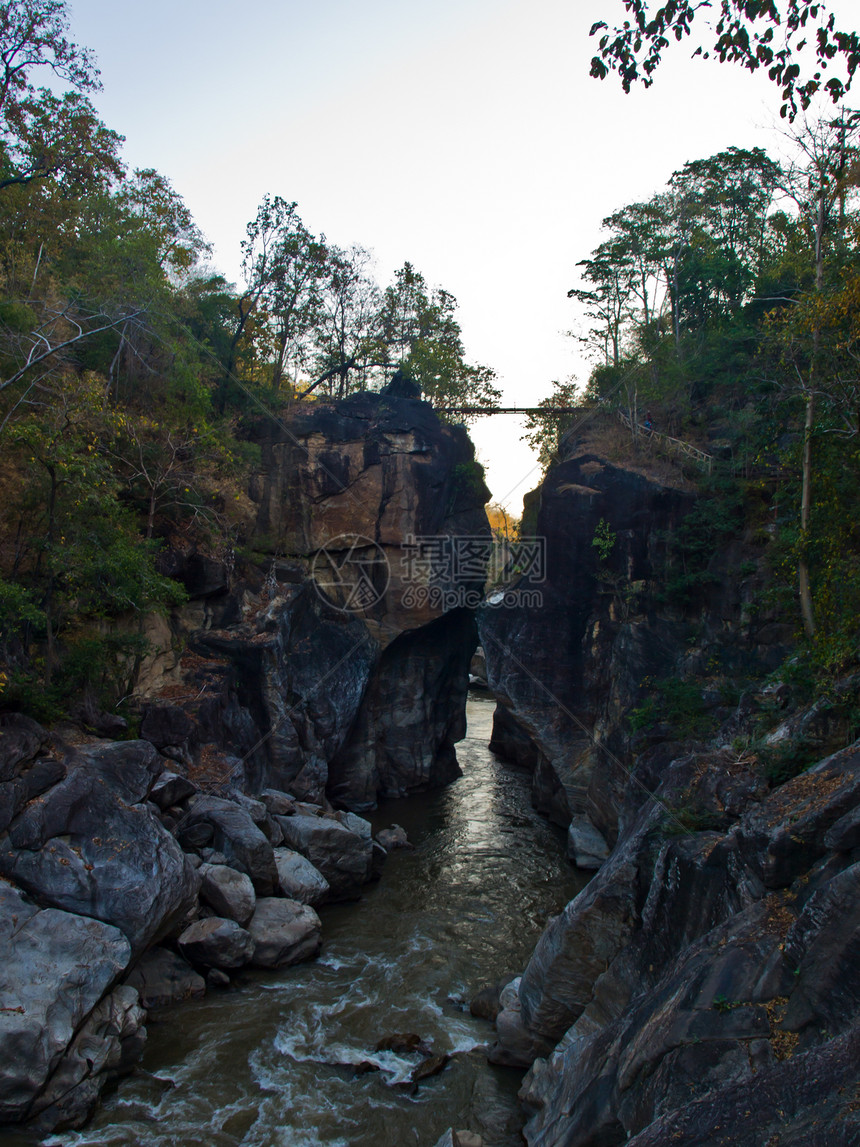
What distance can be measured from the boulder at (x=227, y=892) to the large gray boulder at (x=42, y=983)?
A: 240 centimetres

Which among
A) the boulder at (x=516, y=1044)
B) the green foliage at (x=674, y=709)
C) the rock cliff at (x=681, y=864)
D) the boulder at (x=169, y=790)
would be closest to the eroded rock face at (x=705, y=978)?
the rock cliff at (x=681, y=864)

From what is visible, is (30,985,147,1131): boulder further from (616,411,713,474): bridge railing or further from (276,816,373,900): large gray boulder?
(616,411,713,474): bridge railing

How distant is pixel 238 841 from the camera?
13.2 m

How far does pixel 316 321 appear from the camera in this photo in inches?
1048

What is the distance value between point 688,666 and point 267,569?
→ 1284 cm

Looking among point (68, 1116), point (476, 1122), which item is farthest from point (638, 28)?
point (68, 1116)

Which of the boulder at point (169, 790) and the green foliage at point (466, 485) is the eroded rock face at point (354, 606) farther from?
the boulder at point (169, 790)

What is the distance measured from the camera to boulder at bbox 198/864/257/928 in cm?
1215

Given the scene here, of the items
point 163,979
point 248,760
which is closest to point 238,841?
point 163,979

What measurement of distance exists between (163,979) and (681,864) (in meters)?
8.47

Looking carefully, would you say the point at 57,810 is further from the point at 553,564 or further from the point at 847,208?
the point at 847,208

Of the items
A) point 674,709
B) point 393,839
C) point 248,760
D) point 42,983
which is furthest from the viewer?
point 393,839

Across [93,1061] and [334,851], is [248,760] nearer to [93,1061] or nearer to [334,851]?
[334,851]

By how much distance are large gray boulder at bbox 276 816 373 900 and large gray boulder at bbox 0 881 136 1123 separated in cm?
569
